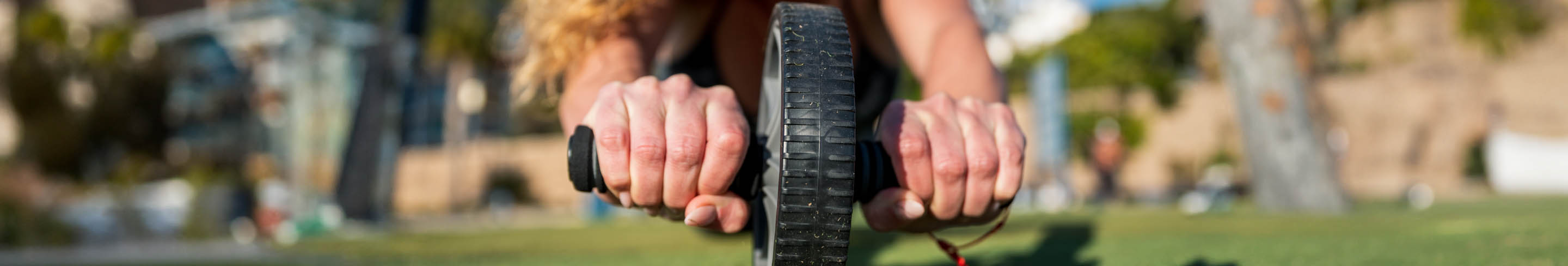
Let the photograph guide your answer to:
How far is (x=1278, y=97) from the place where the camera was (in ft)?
21.3

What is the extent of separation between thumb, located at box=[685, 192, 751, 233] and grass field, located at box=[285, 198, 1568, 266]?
1.05 metres

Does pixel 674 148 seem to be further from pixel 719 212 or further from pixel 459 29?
pixel 459 29

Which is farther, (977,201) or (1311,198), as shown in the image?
(1311,198)

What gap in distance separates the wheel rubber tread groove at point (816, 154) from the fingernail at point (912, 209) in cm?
14

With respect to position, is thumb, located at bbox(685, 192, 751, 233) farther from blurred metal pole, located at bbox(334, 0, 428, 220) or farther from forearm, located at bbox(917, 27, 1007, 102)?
blurred metal pole, located at bbox(334, 0, 428, 220)

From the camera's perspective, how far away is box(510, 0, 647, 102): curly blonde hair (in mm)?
1547

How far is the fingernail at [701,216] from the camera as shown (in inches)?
37.5

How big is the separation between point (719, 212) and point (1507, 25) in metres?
27.2

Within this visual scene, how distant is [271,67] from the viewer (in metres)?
22.3

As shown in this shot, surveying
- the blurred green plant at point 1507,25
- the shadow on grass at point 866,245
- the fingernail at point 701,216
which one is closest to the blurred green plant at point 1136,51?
the blurred green plant at point 1507,25

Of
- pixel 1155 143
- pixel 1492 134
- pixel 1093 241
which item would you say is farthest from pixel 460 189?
pixel 1093 241

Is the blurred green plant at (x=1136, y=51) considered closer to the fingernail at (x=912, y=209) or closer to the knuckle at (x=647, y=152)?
the fingernail at (x=912, y=209)

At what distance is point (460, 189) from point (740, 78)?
30067 millimetres

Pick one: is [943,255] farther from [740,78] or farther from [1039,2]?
[1039,2]
